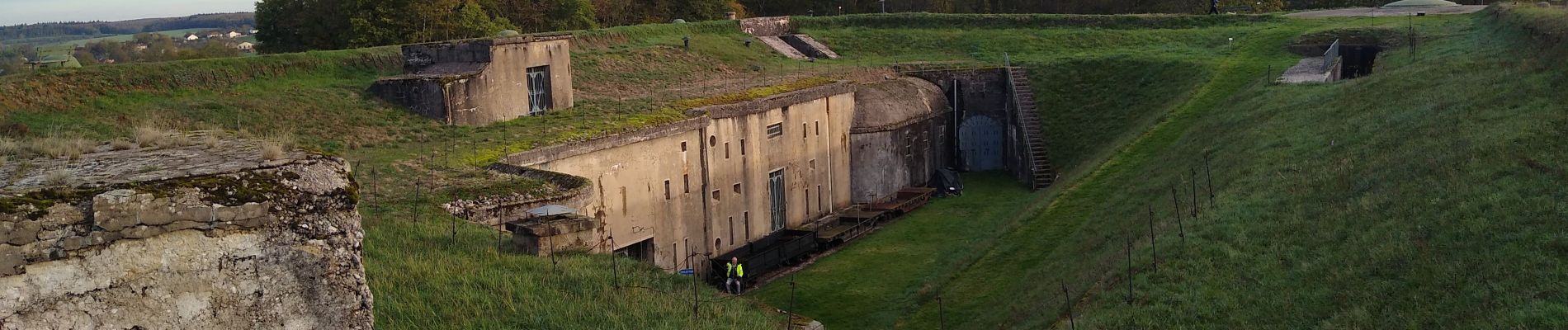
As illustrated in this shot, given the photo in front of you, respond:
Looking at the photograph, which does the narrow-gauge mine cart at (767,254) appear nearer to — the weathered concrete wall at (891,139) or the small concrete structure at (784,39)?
the weathered concrete wall at (891,139)

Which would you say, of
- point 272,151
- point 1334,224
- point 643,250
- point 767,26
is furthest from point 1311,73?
point 272,151

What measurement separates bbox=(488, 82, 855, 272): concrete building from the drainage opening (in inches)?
572

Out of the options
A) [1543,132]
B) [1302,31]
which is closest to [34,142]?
[1543,132]

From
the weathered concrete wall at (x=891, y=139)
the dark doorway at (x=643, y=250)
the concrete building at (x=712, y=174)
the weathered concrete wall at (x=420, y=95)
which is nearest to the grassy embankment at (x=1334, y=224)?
the dark doorway at (x=643, y=250)

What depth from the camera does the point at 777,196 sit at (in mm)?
32250

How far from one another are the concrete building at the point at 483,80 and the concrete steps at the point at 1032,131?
1337 centimetres

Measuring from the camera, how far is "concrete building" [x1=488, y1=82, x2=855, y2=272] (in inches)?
980

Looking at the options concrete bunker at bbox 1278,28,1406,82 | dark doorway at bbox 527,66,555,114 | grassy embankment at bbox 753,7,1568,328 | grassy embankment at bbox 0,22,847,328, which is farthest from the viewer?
concrete bunker at bbox 1278,28,1406,82

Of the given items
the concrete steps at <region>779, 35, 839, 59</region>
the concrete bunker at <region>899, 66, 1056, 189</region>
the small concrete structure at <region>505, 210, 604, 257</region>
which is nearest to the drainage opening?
the concrete bunker at <region>899, 66, 1056, 189</region>

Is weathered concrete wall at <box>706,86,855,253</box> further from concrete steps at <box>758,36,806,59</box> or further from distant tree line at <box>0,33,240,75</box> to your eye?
concrete steps at <box>758,36,806,59</box>

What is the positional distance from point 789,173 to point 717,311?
61.6 ft

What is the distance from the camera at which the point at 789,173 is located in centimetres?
3278

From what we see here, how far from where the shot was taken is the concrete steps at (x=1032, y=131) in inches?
1428

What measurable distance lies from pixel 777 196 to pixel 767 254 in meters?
5.39
